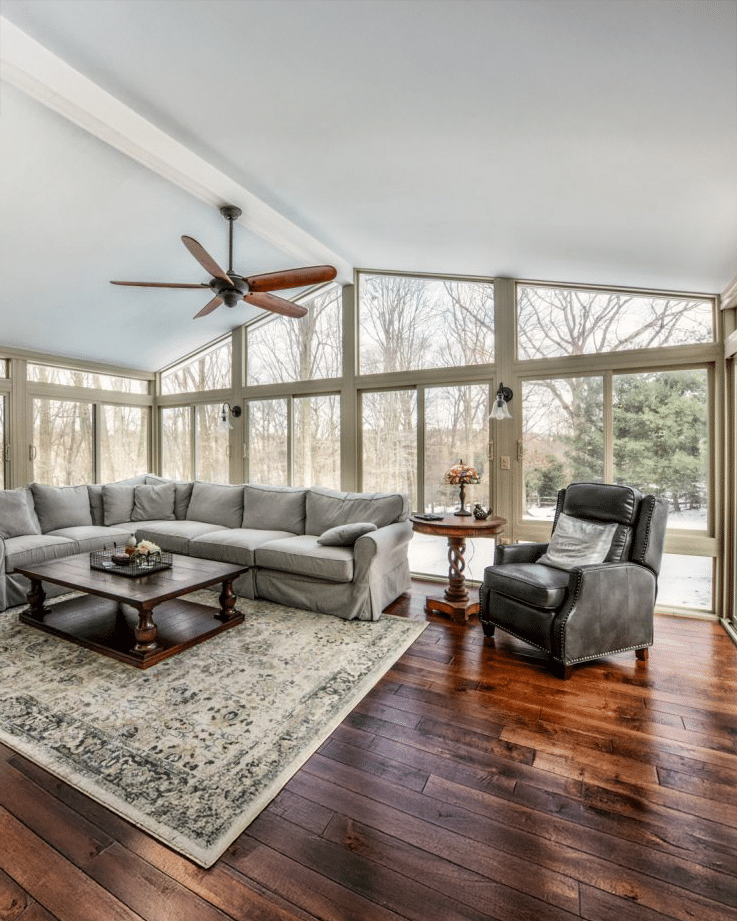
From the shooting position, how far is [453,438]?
461cm

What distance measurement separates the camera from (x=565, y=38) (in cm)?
159

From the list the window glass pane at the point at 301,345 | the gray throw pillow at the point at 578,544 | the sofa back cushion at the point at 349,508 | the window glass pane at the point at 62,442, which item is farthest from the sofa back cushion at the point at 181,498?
the gray throw pillow at the point at 578,544

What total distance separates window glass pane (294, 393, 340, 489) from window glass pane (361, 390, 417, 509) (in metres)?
0.38

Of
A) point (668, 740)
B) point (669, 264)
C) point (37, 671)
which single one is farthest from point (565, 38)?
point (37, 671)

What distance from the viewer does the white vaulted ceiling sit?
1671 mm

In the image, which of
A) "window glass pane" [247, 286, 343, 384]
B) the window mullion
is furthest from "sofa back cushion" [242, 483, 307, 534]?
the window mullion

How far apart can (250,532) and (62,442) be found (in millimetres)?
3044

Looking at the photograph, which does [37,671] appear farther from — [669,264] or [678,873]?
[669,264]

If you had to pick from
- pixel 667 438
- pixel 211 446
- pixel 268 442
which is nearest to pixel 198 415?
pixel 211 446

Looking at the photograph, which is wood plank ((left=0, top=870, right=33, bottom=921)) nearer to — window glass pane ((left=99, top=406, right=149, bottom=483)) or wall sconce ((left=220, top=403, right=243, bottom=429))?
wall sconce ((left=220, top=403, right=243, bottom=429))

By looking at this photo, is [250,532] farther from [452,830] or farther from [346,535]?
[452,830]

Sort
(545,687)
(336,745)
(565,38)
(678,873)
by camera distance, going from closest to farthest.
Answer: (678,873) → (565,38) → (336,745) → (545,687)

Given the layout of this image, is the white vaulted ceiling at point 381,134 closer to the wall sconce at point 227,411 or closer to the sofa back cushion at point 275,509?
the wall sconce at point 227,411

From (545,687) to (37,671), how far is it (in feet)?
9.66
